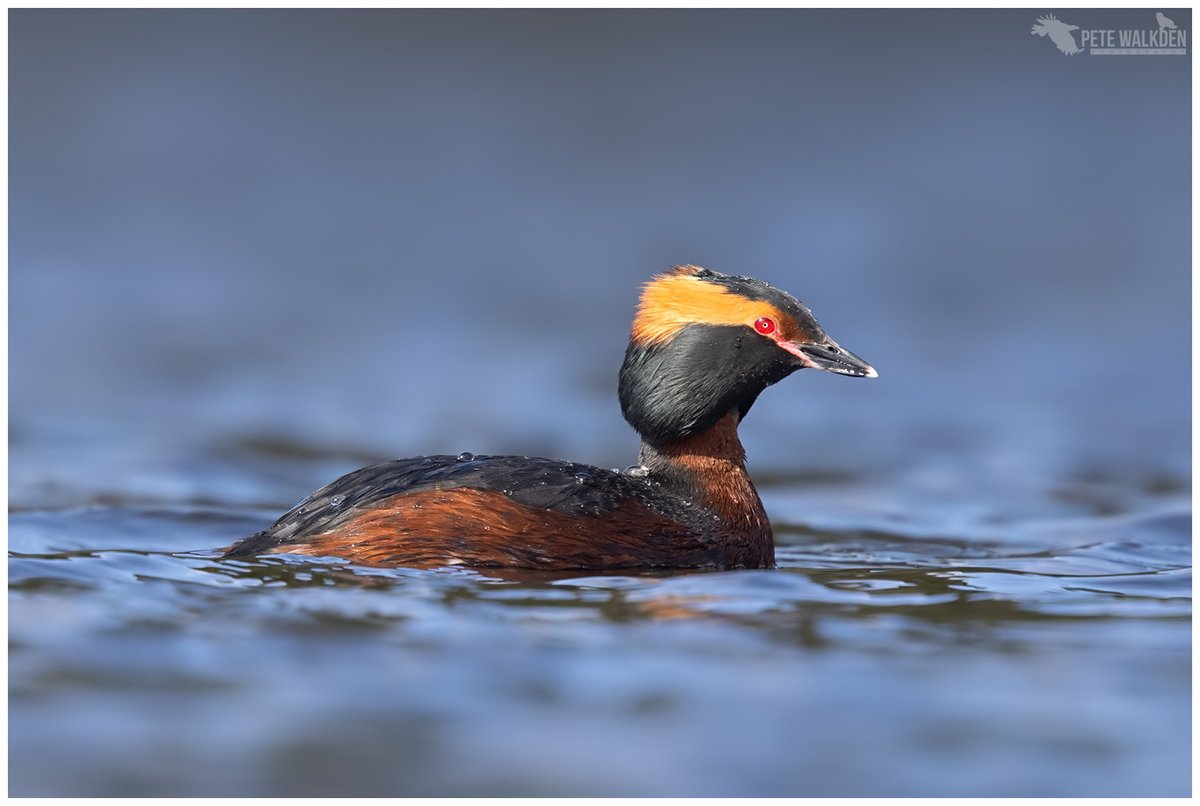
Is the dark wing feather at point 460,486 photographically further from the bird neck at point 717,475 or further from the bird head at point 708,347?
the bird head at point 708,347

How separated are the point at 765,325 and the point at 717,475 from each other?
0.82 metres

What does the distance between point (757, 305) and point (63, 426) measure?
21.0 ft

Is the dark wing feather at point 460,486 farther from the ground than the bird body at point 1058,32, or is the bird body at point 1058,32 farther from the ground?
the bird body at point 1058,32

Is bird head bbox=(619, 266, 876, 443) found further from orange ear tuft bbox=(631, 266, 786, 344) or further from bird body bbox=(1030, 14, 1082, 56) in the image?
bird body bbox=(1030, 14, 1082, 56)

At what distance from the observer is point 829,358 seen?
9047 millimetres

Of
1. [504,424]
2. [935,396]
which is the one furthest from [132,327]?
[935,396]

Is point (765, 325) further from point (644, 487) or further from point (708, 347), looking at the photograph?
point (644, 487)

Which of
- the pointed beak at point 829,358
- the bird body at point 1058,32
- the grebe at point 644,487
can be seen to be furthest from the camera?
the bird body at point 1058,32

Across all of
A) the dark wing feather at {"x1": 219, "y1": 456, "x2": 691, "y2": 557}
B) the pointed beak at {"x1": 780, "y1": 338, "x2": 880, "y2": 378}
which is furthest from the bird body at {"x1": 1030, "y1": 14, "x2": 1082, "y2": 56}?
the dark wing feather at {"x1": 219, "y1": 456, "x2": 691, "y2": 557}

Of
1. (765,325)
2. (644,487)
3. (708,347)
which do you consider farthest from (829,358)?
(644,487)

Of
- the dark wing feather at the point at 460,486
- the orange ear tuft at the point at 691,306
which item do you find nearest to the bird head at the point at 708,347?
the orange ear tuft at the point at 691,306

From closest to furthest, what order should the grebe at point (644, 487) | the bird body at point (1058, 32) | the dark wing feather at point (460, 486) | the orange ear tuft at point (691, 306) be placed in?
the grebe at point (644, 487)
the dark wing feather at point (460, 486)
the orange ear tuft at point (691, 306)
the bird body at point (1058, 32)

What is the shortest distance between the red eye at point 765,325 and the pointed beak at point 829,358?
0.14 metres

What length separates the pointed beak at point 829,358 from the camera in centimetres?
899
